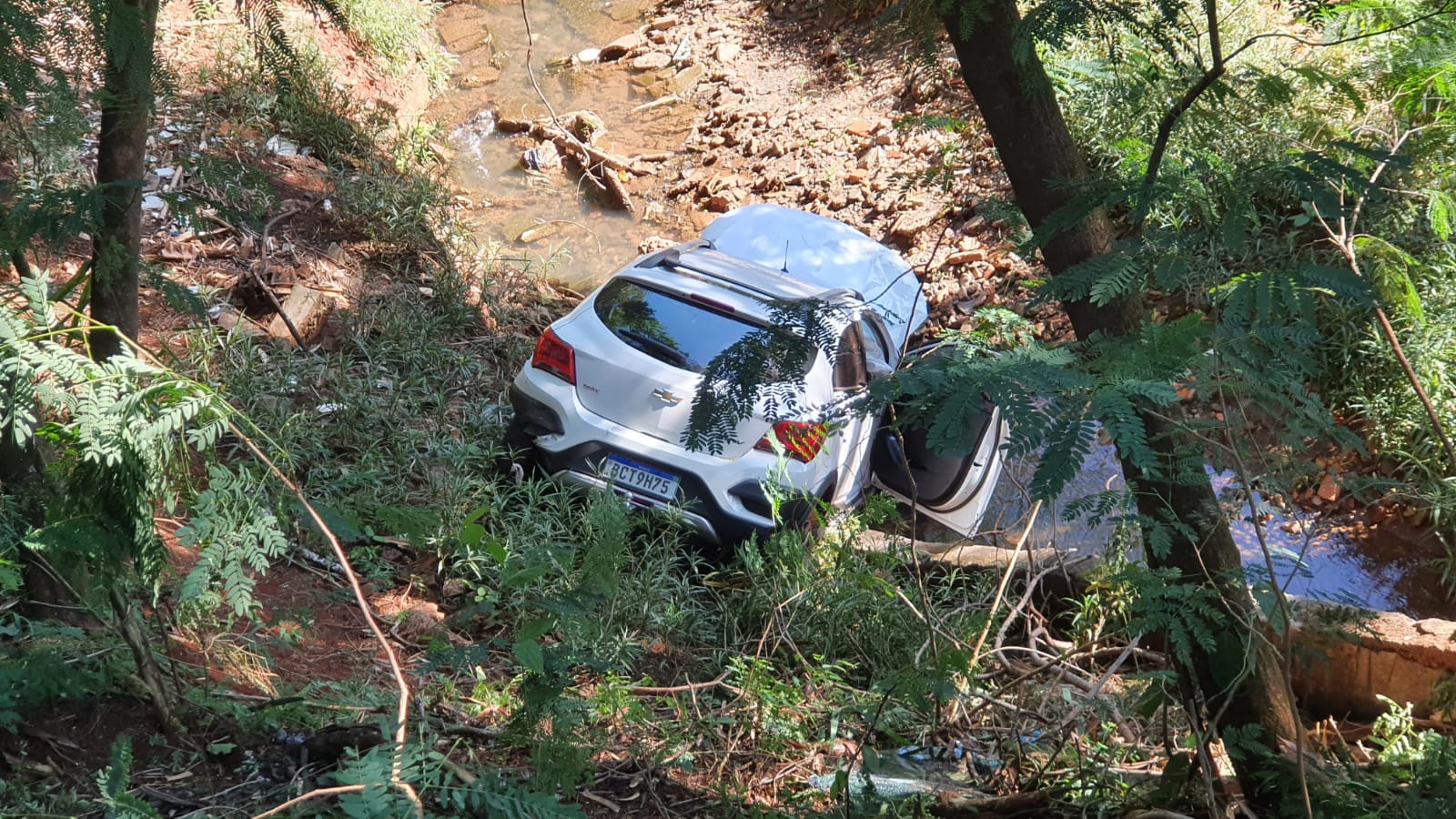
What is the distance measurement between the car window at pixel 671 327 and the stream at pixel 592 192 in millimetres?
1624

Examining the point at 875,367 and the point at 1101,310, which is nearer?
the point at 1101,310

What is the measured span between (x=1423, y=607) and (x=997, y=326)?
2.82 metres

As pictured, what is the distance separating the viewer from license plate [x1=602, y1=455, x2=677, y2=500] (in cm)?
497

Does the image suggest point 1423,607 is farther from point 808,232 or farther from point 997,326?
point 808,232

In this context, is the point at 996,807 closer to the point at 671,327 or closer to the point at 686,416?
the point at 686,416

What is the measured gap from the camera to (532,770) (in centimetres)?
276

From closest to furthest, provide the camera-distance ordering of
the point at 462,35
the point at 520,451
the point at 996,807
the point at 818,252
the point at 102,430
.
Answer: the point at 102,430 → the point at 996,807 → the point at 520,451 → the point at 818,252 → the point at 462,35

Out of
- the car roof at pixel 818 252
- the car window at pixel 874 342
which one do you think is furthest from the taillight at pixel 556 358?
the car window at pixel 874 342

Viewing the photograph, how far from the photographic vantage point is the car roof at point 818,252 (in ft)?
21.7

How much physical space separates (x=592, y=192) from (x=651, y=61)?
2752 millimetres

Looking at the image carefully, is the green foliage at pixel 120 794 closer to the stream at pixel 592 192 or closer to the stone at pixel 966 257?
the stream at pixel 592 192

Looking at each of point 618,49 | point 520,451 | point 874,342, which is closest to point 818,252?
point 874,342

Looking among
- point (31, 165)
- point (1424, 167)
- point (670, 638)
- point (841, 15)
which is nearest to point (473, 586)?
point (670, 638)

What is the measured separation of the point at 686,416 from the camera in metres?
4.95
